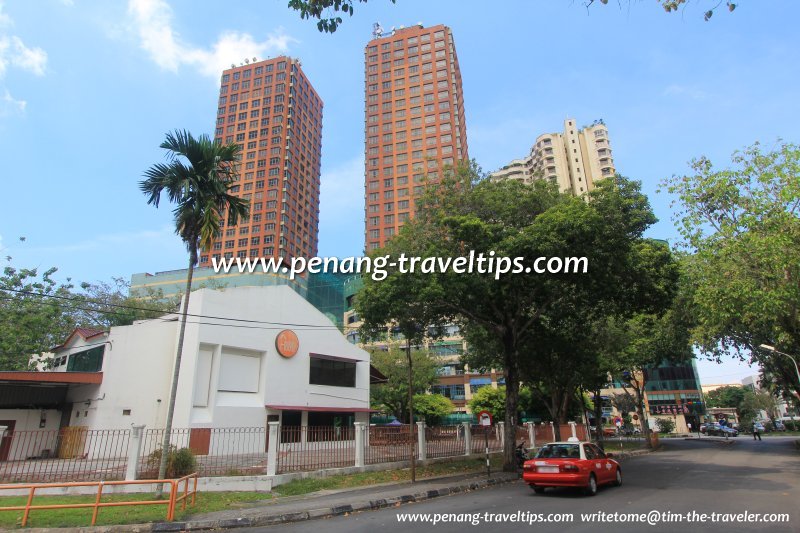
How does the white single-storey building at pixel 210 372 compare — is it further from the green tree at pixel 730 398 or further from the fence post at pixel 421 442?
the green tree at pixel 730 398

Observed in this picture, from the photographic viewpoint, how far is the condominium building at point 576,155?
106125mm

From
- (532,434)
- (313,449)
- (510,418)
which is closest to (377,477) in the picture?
(313,449)

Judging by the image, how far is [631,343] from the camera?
114 ft

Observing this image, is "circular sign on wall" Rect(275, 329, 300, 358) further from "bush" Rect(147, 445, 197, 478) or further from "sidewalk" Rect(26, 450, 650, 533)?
"sidewalk" Rect(26, 450, 650, 533)

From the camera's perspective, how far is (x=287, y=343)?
1070 inches

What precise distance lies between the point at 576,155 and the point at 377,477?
350 ft

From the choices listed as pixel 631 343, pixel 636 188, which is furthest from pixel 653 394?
pixel 636 188

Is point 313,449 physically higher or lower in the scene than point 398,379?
lower

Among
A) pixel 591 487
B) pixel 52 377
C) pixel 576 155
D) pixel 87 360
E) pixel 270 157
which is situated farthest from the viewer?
pixel 576 155

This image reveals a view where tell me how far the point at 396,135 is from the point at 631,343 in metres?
67.4

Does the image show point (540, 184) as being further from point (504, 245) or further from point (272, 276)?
point (272, 276)

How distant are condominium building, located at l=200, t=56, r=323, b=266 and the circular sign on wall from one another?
2457 inches

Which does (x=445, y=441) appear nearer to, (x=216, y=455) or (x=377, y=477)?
(x=377, y=477)

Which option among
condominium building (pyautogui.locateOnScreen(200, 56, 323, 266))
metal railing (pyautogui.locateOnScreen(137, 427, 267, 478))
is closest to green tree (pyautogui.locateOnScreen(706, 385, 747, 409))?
condominium building (pyautogui.locateOnScreen(200, 56, 323, 266))
